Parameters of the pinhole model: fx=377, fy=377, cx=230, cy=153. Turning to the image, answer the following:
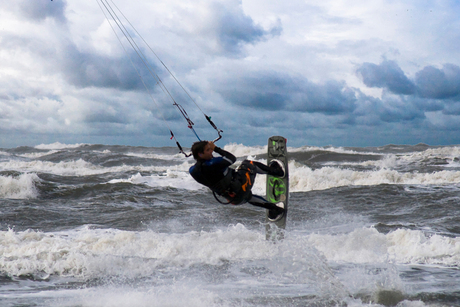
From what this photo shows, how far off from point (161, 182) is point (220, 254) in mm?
10415

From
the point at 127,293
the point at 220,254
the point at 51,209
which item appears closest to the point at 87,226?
the point at 51,209

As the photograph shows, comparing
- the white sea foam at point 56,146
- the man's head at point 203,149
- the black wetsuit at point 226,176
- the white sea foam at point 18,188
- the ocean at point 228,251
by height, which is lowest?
the ocean at point 228,251

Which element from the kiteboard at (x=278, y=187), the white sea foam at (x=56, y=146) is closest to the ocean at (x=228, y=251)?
the kiteboard at (x=278, y=187)

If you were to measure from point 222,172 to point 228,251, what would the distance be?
5.26 ft

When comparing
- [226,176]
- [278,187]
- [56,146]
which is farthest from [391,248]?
[56,146]

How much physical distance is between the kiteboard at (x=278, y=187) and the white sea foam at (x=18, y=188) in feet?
32.0

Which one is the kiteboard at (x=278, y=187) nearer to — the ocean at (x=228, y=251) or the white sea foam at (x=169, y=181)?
the ocean at (x=228, y=251)

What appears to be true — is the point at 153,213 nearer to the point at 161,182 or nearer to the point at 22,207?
the point at 22,207

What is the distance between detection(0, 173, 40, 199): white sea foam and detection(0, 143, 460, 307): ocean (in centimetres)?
34

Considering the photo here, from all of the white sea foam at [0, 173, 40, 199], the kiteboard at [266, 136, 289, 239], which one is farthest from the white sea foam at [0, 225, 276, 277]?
the white sea foam at [0, 173, 40, 199]

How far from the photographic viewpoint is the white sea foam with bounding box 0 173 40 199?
13.2 metres

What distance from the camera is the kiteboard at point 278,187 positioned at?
682cm

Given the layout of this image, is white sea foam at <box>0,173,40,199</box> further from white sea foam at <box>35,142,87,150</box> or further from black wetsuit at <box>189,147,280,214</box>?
white sea foam at <box>35,142,87,150</box>

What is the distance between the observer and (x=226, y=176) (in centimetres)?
561
